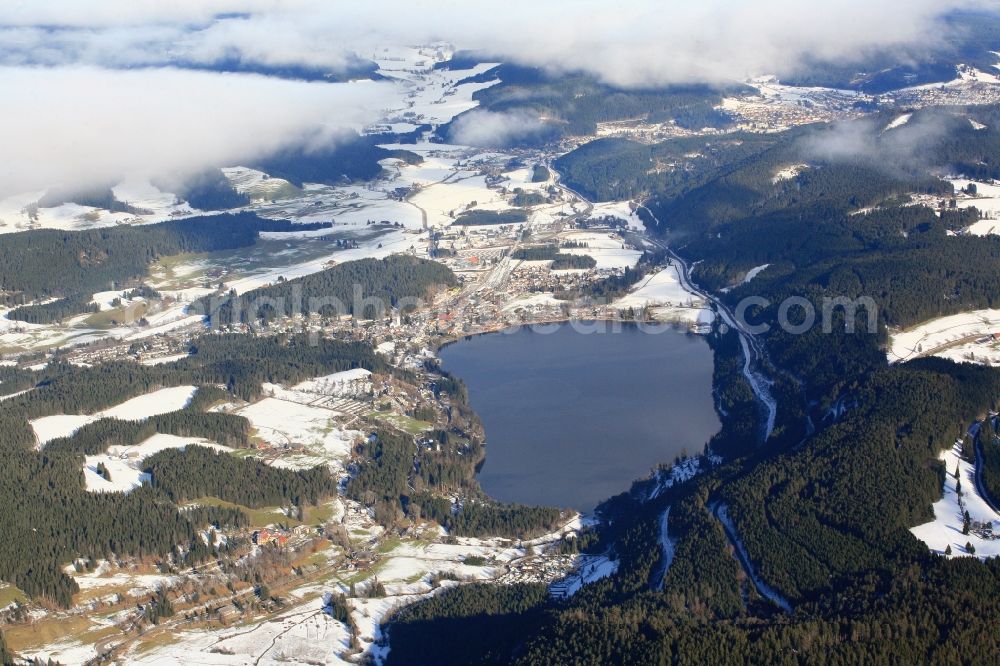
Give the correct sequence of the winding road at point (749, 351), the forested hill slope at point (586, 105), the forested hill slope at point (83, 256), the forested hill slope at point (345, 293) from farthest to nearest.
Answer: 1. the forested hill slope at point (586, 105)
2. the forested hill slope at point (83, 256)
3. the forested hill slope at point (345, 293)
4. the winding road at point (749, 351)

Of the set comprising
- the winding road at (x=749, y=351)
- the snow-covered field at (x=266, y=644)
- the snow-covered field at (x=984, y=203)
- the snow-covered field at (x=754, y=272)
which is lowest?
the snow-covered field at (x=266, y=644)

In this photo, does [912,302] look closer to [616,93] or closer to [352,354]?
[352,354]

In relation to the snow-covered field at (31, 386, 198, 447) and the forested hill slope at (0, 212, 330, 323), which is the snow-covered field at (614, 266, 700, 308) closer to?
the snow-covered field at (31, 386, 198, 447)

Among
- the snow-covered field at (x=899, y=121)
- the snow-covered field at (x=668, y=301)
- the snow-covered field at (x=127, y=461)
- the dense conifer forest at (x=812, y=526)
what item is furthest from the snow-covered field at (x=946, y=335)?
the snow-covered field at (x=899, y=121)

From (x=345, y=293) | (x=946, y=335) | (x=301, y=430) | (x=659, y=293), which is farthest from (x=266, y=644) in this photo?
(x=659, y=293)

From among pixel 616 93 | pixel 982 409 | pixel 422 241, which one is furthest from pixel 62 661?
pixel 616 93

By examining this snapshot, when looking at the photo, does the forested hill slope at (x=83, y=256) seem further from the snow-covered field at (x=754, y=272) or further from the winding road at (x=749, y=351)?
the snow-covered field at (x=754, y=272)

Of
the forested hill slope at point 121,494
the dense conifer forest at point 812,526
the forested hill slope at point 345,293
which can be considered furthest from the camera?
the forested hill slope at point 345,293
